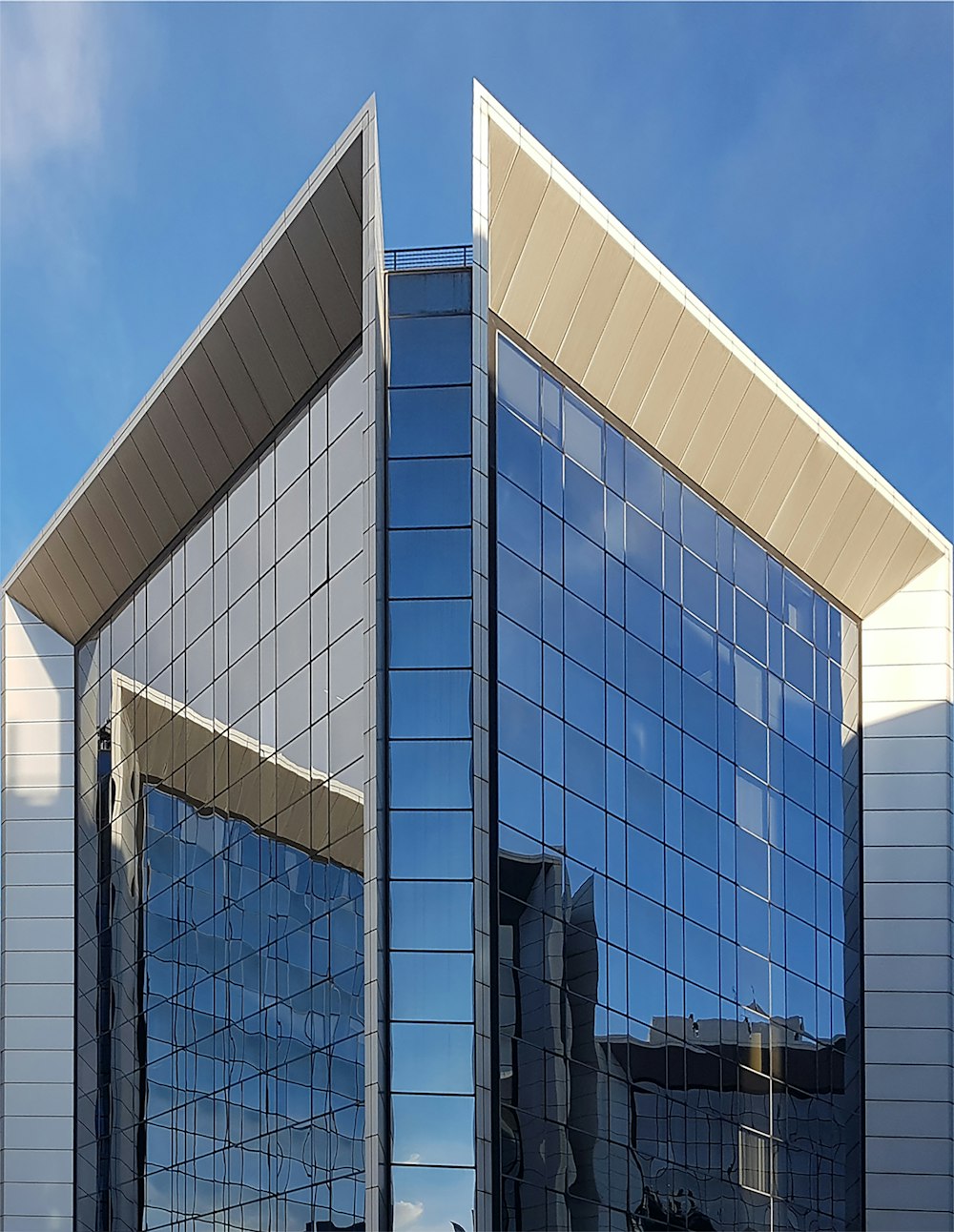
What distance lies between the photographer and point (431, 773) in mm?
23359

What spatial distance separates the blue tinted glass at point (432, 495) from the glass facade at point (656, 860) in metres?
1.26

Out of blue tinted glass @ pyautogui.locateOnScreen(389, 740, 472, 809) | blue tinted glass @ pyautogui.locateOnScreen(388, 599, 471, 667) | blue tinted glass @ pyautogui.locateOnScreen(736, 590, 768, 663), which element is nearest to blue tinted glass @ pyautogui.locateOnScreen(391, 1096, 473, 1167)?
blue tinted glass @ pyautogui.locateOnScreen(389, 740, 472, 809)

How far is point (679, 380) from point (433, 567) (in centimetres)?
808

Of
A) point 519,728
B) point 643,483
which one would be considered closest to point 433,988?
point 519,728

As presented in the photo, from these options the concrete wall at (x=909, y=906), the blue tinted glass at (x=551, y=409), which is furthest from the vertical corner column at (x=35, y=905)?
the concrete wall at (x=909, y=906)

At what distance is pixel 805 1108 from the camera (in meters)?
32.4

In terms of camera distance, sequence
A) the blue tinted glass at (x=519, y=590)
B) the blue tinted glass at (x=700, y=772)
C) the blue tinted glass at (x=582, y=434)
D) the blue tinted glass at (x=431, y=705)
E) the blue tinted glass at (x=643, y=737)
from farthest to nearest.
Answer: the blue tinted glass at (x=700, y=772)
the blue tinted glass at (x=643, y=737)
the blue tinted glass at (x=582, y=434)
the blue tinted glass at (x=519, y=590)
the blue tinted glass at (x=431, y=705)

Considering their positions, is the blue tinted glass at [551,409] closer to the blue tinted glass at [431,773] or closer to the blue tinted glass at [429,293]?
the blue tinted glass at [429,293]

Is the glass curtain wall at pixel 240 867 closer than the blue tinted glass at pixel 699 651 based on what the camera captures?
Yes

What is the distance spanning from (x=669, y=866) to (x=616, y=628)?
4492 mm

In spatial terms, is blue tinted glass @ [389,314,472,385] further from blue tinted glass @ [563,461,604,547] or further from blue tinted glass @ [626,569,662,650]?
blue tinted glass @ [626,569,662,650]

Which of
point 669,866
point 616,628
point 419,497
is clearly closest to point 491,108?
point 419,497

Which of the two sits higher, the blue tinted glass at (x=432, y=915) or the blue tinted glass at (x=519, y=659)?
the blue tinted glass at (x=519, y=659)

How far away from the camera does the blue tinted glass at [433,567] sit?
78.8 ft
